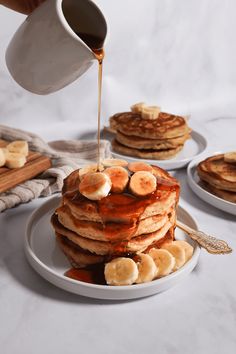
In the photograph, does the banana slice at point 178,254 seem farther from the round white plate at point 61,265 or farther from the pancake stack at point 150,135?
the pancake stack at point 150,135

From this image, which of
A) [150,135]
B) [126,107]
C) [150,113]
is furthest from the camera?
[126,107]

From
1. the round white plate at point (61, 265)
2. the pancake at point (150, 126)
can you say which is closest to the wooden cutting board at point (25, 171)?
the round white plate at point (61, 265)

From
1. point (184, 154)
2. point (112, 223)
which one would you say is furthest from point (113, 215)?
point (184, 154)

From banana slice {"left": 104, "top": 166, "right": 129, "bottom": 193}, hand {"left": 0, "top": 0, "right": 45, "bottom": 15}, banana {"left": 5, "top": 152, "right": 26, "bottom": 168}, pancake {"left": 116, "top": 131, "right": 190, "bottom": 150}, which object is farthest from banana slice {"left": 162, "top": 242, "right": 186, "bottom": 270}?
pancake {"left": 116, "top": 131, "right": 190, "bottom": 150}

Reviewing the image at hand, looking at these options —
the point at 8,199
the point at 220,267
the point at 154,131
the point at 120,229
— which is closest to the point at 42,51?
the point at 120,229

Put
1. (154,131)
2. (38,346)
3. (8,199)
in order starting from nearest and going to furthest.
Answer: (38,346), (8,199), (154,131)

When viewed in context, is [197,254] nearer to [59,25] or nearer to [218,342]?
[218,342]

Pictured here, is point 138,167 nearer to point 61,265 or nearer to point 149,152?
point 61,265
